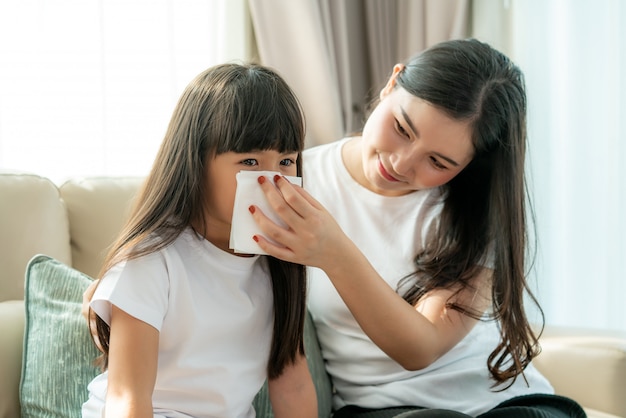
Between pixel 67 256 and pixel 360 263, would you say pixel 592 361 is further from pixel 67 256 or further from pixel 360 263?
pixel 67 256

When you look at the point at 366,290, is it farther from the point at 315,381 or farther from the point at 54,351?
the point at 54,351

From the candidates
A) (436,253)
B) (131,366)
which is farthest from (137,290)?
(436,253)

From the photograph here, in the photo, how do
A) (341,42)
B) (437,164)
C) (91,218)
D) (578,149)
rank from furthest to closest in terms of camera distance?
(341,42), (578,149), (91,218), (437,164)

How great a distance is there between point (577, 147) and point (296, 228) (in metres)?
1.40

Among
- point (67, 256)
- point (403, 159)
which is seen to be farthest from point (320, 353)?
point (67, 256)

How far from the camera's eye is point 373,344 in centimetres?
144

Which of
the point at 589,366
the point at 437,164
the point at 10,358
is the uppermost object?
the point at 437,164

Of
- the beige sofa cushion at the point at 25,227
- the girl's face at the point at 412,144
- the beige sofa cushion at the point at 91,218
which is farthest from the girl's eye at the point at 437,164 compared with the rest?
the beige sofa cushion at the point at 25,227

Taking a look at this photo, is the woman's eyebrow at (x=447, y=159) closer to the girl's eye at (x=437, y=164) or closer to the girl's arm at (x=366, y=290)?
the girl's eye at (x=437, y=164)

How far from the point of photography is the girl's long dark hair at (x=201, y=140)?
1076mm

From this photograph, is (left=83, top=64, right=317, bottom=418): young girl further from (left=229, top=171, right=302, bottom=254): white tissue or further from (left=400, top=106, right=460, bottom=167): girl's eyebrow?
(left=400, top=106, right=460, bottom=167): girl's eyebrow

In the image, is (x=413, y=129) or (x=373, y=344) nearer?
(x=413, y=129)

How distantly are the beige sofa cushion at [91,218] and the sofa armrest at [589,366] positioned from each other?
3.33 feet

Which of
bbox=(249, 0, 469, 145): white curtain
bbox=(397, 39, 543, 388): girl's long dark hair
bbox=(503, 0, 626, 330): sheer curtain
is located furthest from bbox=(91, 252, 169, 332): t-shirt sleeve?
bbox=(503, 0, 626, 330): sheer curtain
